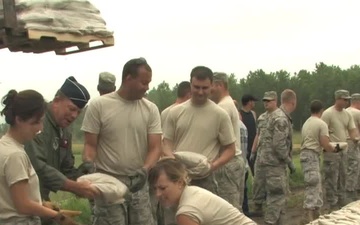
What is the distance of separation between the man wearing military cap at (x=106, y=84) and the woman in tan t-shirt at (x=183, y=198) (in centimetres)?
267

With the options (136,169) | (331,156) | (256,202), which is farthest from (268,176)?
(136,169)

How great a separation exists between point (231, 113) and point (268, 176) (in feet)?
7.84

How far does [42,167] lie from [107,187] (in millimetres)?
565

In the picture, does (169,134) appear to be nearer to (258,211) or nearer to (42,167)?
→ (42,167)

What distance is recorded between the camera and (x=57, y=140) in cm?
535

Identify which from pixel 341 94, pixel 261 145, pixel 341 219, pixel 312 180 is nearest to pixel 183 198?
pixel 341 219

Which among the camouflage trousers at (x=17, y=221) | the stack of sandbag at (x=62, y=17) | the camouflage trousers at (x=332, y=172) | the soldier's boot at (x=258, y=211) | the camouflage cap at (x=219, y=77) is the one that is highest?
the stack of sandbag at (x=62, y=17)

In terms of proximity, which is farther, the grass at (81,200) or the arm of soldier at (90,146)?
the grass at (81,200)

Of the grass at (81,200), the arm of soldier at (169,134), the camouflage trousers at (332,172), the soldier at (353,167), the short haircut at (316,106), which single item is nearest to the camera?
the arm of soldier at (169,134)

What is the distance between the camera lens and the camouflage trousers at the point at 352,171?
40.8 feet

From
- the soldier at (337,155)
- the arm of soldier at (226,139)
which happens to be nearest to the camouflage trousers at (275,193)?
the soldier at (337,155)

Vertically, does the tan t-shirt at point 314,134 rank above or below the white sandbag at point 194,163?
below

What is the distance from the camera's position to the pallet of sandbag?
4.88m

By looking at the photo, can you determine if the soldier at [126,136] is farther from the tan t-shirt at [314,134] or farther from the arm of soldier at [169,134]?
the tan t-shirt at [314,134]
